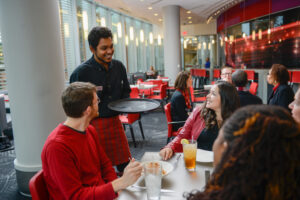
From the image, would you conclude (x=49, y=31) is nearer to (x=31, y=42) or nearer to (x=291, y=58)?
(x=31, y=42)

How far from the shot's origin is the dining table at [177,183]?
1.16 meters

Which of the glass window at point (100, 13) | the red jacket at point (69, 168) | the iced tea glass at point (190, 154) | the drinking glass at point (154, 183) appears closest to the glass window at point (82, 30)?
the glass window at point (100, 13)

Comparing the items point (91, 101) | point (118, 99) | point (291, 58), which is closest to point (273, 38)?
point (291, 58)

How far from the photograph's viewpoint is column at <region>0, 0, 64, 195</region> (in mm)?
2516

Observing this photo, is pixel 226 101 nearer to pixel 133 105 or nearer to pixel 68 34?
pixel 133 105

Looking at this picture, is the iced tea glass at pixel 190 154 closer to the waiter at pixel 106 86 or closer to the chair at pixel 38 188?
the chair at pixel 38 188

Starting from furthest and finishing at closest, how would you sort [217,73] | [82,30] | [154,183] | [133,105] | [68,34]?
[217,73]
[82,30]
[68,34]
[133,105]
[154,183]

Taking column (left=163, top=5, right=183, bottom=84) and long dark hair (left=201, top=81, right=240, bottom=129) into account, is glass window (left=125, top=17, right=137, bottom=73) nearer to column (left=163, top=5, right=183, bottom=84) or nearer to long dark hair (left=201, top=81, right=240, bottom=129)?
column (left=163, top=5, right=183, bottom=84)

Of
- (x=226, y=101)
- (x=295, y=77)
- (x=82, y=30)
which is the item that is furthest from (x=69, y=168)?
(x=82, y=30)

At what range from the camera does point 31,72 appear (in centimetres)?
257

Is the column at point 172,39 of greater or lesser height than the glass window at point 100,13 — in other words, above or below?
below

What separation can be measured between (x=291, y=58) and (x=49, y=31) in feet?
24.3

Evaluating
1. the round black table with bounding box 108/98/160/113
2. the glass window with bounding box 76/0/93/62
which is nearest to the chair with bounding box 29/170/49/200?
the round black table with bounding box 108/98/160/113

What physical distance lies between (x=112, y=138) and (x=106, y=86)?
1.58 feet
